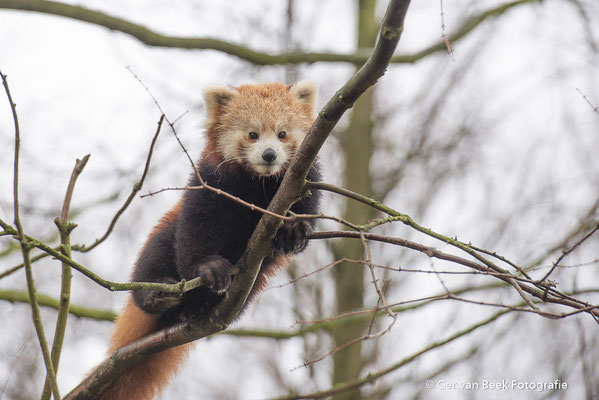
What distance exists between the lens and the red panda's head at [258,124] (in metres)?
4.01

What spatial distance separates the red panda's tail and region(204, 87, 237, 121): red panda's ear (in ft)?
4.93

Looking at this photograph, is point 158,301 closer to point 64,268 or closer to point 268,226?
point 64,268

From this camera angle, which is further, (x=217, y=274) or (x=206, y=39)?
(x=206, y=39)

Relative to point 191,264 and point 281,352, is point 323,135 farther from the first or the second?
point 281,352

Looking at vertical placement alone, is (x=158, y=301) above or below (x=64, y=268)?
below

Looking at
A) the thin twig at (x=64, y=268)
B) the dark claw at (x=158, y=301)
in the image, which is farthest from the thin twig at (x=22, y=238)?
the dark claw at (x=158, y=301)

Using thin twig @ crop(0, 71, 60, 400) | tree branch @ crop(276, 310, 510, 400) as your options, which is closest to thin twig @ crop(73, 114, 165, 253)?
thin twig @ crop(0, 71, 60, 400)

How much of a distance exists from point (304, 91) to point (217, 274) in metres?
1.89

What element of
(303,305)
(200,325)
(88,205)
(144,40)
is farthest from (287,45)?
(200,325)

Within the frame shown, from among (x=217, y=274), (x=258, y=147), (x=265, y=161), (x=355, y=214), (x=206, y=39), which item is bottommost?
(x=217, y=274)

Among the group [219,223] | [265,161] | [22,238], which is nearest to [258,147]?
[265,161]

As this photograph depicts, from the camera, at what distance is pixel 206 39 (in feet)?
18.9

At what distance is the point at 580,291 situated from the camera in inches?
183

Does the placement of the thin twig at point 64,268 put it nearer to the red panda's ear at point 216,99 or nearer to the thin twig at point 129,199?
the thin twig at point 129,199
